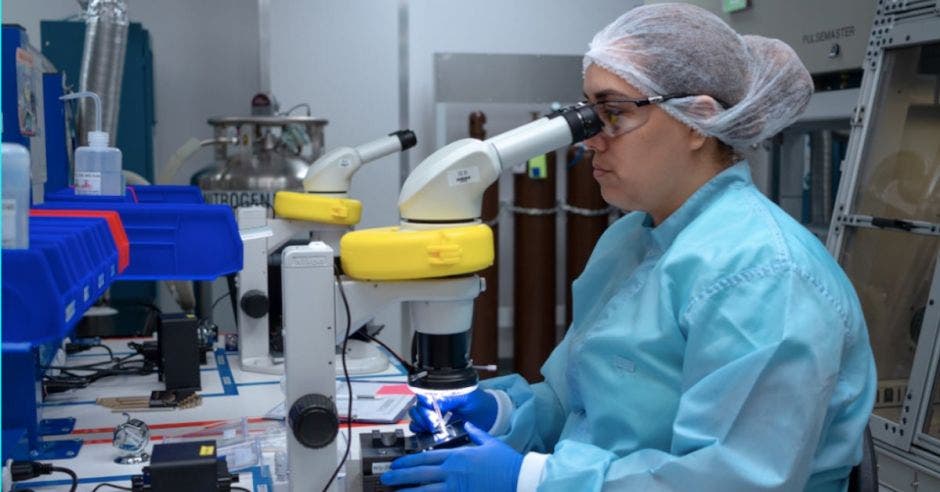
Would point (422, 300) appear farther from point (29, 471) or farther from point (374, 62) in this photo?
point (374, 62)

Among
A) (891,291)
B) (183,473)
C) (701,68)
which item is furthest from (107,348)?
(891,291)

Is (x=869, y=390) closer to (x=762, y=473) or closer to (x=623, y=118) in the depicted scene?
(x=762, y=473)

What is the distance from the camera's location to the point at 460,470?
1.12 m

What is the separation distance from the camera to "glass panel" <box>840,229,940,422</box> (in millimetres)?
2395

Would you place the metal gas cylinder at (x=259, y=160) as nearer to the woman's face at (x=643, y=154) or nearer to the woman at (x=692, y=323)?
the woman at (x=692, y=323)

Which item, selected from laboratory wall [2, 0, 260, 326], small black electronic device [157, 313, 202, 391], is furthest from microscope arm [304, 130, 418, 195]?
laboratory wall [2, 0, 260, 326]

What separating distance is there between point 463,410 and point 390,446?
0.18m

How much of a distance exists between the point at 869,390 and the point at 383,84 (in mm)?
3091

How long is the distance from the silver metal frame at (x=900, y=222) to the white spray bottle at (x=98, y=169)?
1.76 metres

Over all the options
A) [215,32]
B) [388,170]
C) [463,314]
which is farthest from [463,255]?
[215,32]

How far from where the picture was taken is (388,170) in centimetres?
395

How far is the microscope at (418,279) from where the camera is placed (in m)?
1.07

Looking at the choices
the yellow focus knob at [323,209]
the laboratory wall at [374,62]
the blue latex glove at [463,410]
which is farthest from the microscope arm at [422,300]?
the laboratory wall at [374,62]

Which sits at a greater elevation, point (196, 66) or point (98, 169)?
point (196, 66)
